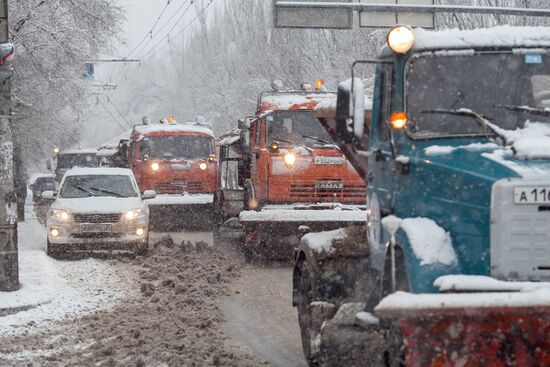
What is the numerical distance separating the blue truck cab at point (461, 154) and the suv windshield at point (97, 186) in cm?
1142

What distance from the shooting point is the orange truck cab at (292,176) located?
48.2 feet

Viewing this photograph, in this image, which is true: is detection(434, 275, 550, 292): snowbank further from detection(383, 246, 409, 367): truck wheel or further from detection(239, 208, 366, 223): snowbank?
detection(239, 208, 366, 223): snowbank

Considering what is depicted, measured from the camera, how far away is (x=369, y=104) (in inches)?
272

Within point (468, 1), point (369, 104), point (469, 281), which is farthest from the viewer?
point (468, 1)

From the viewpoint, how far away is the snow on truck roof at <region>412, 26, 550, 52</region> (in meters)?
6.26

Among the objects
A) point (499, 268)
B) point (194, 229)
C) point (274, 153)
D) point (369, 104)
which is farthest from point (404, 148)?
point (194, 229)

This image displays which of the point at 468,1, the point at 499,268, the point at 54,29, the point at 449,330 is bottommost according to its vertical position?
the point at 449,330

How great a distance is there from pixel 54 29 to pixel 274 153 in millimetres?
10646

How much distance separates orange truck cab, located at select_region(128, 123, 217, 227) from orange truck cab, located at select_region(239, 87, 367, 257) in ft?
26.1

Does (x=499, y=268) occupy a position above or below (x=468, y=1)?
below

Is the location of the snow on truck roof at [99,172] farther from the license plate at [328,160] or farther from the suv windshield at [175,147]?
the suv windshield at [175,147]

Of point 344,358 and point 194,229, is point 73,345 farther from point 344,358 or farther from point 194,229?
point 194,229

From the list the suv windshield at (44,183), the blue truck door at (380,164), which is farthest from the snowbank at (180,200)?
the suv windshield at (44,183)

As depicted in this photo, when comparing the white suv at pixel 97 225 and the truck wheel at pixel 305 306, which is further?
the white suv at pixel 97 225
